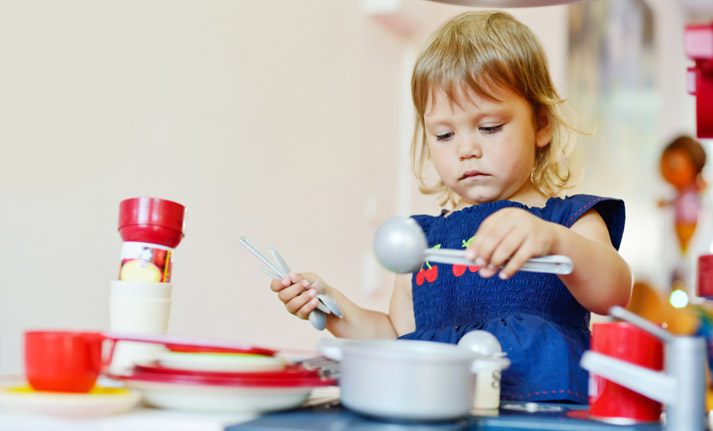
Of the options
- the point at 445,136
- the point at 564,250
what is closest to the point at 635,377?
the point at 564,250

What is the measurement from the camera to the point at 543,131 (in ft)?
3.61

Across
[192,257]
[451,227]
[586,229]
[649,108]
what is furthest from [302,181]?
[649,108]

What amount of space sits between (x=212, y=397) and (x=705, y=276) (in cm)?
42

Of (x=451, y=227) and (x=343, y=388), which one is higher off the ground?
(x=451, y=227)

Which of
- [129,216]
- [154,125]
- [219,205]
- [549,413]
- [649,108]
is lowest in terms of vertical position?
[549,413]

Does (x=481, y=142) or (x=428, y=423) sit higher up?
(x=481, y=142)

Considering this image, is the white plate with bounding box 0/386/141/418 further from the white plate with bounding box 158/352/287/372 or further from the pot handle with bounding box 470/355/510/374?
the pot handle with bounding box 470/355/510/374

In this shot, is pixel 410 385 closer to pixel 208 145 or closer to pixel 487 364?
pixel 487 364

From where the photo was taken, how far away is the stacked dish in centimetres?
50

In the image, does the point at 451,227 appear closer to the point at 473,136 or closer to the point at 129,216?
the point at 473,136

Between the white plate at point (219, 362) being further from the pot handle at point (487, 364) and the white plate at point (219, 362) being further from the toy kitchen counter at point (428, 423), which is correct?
the pot handle at point (487, 364)

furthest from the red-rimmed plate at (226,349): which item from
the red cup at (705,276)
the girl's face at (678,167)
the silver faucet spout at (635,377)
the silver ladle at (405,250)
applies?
the girl's face at (678,167)

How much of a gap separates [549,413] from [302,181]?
4.07 feet

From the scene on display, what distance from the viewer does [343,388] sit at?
20.4 inches
